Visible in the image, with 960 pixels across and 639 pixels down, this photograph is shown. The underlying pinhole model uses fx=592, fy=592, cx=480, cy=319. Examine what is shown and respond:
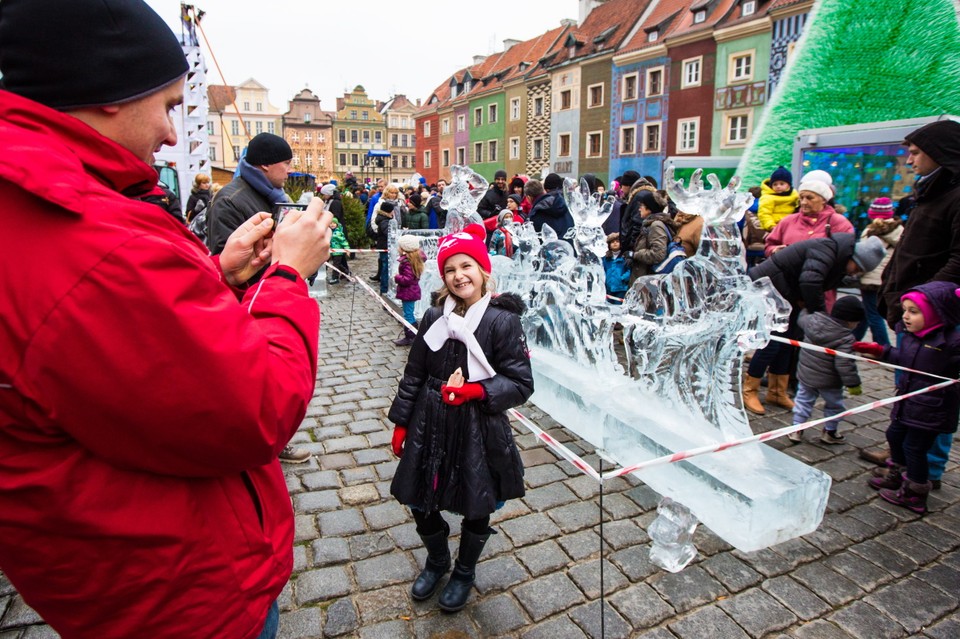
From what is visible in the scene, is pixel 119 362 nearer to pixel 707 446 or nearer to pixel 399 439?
pixel 399 439

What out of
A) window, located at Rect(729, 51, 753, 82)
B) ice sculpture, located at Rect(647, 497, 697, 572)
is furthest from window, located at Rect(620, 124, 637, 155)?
ice sculpture, located at Rect(647, 497, 697, 572)

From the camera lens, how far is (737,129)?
2341 cm

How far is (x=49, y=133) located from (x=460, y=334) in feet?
6.04

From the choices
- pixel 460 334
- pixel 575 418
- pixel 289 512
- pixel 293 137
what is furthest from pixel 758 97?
pixel 293 137

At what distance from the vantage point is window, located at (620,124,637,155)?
92.4ft

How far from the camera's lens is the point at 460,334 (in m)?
2.62

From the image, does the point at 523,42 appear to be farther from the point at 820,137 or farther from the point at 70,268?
the point at 70,268

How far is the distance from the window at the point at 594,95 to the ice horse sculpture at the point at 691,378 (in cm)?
2732

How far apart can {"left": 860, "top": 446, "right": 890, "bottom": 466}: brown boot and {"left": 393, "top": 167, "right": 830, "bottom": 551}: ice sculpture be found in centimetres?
99

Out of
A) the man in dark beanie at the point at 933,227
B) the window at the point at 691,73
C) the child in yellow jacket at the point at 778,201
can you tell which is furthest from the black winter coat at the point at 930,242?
the window at the point at 691,73

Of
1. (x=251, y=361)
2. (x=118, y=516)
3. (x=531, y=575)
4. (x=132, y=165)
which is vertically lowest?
(x=531, y=575)

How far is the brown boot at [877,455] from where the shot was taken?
395cm

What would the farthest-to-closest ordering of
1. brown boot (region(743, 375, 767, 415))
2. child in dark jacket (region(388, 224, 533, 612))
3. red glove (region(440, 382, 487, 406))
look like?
brown boot (region(743, 375, 767, 415)) < child in dark jacket (region(388, 224, 533, 612)) < red glove (region(440, 382, 487, 406))

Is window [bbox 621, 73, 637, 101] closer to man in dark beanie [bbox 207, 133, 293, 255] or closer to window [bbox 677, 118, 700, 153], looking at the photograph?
window [bbox 677, 118, 700, 153]
